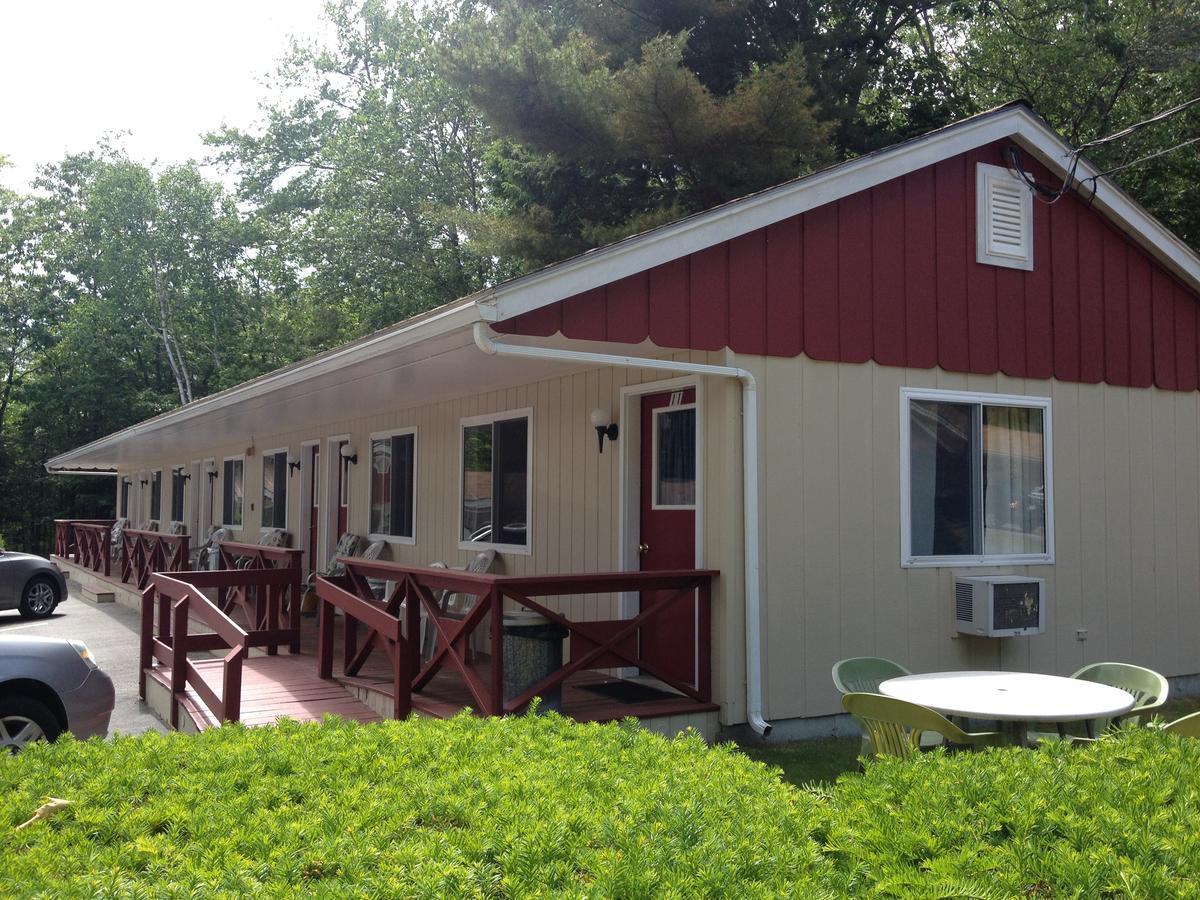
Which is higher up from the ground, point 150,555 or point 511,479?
point 511,479

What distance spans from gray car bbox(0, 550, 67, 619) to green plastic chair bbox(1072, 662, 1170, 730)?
13766 millimetres

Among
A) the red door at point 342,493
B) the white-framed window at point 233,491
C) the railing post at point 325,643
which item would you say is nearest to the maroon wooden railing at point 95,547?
the white-framed window at point 233,491

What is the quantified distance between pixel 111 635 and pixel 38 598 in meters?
3.06

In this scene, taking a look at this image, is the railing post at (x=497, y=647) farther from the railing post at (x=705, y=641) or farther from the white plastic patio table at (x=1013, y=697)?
the white plastic patio table at (x=1013, y=697)

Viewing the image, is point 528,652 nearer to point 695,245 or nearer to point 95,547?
point 695,245

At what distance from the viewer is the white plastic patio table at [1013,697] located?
4.89 m

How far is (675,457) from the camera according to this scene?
25.0ft

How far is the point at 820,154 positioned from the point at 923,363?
890 cm

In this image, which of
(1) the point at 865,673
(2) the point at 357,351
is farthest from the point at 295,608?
(1) the point at 865,673

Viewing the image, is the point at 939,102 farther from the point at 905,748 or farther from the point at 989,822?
the point at 989,822

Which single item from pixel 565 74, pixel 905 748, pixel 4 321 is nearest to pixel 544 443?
pixel 905 748

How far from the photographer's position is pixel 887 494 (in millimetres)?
7465

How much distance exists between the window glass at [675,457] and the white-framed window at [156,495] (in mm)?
18533

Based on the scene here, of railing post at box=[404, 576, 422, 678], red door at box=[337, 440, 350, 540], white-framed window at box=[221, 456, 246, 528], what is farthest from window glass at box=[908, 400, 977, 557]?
white-framed window at box=[221, 456, 246, 528]
